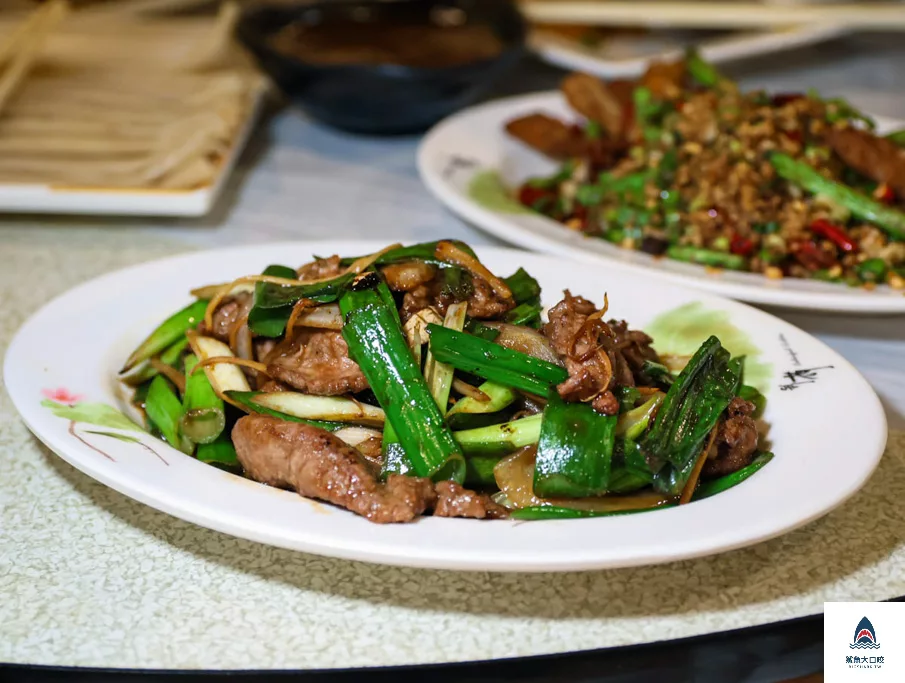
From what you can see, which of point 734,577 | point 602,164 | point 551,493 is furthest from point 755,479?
point 602,164

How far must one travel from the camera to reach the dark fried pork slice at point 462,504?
4.70ft

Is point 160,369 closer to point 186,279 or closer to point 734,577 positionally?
point 186,279

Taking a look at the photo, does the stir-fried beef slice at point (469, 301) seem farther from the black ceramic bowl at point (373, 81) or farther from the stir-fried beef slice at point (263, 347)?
the black ceramic bowl at point (373, 81)

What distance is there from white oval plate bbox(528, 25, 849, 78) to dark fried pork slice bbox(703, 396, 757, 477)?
2.41 meters

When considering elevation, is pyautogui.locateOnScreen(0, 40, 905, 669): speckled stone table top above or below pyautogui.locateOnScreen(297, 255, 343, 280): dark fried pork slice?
below

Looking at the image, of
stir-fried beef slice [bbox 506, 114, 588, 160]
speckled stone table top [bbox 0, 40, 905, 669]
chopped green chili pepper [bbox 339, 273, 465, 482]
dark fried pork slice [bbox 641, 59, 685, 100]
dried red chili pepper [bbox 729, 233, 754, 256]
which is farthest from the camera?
stir-fried beef slice [bbox 506, 114, 588, 160]

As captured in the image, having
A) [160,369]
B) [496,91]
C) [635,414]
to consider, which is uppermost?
[635,414]

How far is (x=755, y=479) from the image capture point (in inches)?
58.2

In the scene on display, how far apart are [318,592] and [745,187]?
1.74 meters

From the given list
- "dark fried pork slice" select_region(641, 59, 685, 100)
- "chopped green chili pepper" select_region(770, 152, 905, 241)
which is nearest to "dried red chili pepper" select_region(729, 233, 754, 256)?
"chopped green chili pepper" select_region(770, 152, 905, 241)

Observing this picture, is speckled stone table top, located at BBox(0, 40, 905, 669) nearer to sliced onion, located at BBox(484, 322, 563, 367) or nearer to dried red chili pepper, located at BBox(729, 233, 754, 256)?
sliced onion, located at BBox(484, 322, 563, 367)

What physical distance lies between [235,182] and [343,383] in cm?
188

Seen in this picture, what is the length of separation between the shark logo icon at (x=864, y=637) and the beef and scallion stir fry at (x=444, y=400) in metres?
0.29

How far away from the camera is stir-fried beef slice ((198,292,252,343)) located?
1819 mm
